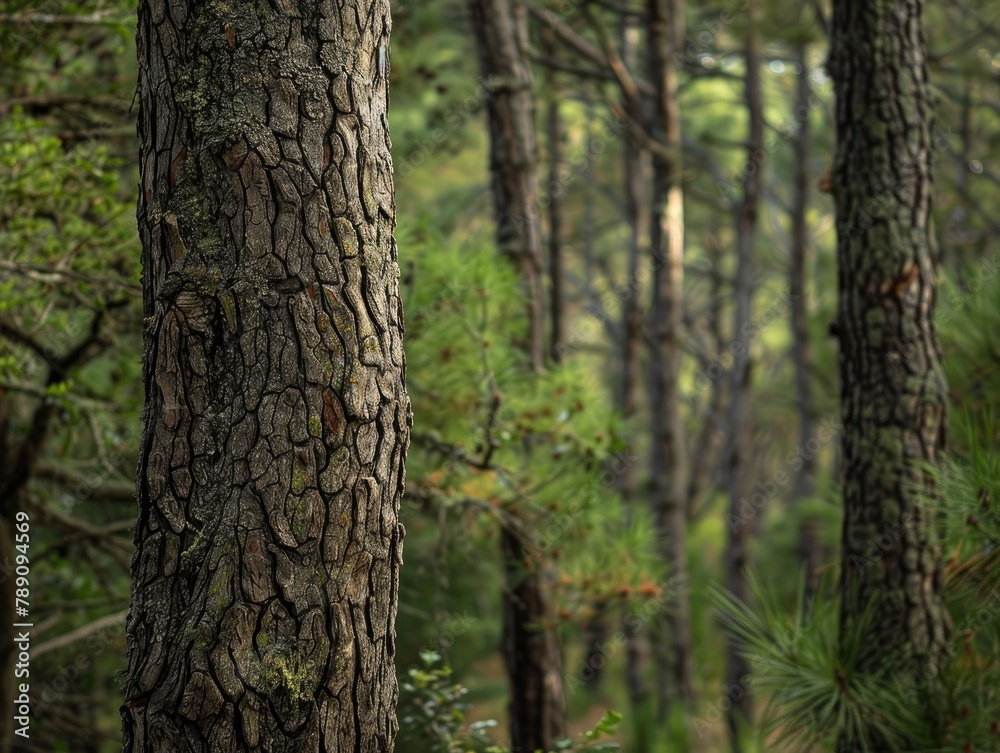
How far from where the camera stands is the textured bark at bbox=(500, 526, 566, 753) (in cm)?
497

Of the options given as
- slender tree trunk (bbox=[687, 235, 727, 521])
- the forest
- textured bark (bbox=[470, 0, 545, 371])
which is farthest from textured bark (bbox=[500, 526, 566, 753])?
slender tree trunk (bbox=[687, 235, 727, 521])

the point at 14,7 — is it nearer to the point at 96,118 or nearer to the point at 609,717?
the point at 96,118

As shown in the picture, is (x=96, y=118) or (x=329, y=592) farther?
(x=96, y=118)

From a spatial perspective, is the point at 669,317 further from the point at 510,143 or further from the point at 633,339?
the point at 510,143

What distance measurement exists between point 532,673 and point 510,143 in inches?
118

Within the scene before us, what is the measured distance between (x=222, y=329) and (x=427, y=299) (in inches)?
85.6

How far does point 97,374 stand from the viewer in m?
5.66

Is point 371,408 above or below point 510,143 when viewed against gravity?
below

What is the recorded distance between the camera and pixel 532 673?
199 inches

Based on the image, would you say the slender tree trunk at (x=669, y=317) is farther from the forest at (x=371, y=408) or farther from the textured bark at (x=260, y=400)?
the textured bark at (x=260, y=400)

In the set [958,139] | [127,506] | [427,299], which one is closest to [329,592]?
[427,299]

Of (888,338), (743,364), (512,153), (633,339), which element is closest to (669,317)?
(743,364)

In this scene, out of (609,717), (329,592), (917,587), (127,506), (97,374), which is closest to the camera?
(329,592)

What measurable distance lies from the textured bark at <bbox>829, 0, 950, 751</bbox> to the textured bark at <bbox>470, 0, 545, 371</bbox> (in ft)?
6.92
